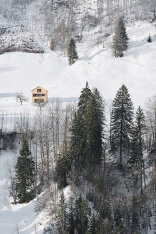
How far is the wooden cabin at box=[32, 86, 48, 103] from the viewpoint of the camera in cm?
5765

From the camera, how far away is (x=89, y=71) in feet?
230

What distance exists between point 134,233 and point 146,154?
14.8 metres

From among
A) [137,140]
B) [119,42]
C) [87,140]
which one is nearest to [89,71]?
[119,42]

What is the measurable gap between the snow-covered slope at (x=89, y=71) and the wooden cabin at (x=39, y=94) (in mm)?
3844

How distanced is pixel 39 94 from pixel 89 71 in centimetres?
1881

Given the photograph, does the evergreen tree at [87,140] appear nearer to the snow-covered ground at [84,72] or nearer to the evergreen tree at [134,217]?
the evergreen tree at [134,217]

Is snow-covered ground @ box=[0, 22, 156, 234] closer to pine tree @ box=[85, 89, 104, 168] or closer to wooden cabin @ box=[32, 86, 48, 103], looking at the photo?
wooden cabin @ box=[32, 86, 48, 103]

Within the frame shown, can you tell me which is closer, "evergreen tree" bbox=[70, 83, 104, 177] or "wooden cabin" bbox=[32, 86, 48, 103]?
"evergreen tree" bbox=[70, 83, 104, 177]

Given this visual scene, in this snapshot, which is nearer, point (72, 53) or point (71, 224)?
point (71, 224)

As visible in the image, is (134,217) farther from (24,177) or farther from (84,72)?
(84,72)

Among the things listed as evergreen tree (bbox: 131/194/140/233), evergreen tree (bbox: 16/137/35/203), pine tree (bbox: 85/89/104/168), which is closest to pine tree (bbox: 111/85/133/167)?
pine tree (bbox: 85/89/104/168)

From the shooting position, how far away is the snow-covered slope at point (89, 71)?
2479 inches

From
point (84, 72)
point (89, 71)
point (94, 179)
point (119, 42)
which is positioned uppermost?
point (119, 42)

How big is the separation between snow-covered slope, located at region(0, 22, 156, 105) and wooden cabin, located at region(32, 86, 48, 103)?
384 centimetres
